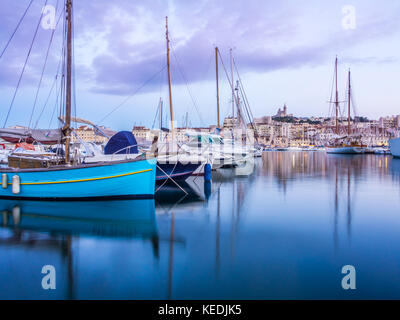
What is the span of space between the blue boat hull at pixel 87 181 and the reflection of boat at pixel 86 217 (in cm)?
28

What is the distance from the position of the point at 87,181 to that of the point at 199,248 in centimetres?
575

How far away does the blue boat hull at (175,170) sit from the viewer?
53.8ft

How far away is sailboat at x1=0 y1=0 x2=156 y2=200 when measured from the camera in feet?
34.9

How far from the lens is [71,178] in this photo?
10.7 m

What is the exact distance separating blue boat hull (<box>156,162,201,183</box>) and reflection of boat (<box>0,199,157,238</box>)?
183 inches

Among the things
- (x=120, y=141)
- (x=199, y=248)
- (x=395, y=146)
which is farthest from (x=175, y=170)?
(x=395, y=146)

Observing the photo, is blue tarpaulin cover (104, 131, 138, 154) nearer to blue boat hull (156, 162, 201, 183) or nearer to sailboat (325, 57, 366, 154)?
blue boat hull (156, 162, 201, 183)

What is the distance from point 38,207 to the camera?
1055 cm

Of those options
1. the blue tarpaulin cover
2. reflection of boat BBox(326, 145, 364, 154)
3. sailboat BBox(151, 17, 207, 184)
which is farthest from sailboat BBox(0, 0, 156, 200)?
reflection of boat BBox(326, 145, 364, 154)

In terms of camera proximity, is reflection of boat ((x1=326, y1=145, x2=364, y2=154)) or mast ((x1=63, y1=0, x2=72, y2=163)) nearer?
mast ((x1=63, y1=0, x2=72, y2=163))

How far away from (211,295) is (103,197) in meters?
7.63

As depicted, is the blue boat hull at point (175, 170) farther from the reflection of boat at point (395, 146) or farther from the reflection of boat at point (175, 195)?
the reflection of boat at point (395, 146)

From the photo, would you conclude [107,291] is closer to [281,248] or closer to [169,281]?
[169,281]

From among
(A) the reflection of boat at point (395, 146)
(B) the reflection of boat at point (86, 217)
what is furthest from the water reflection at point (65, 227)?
(A) the reflection of boat at point (395, 146)
